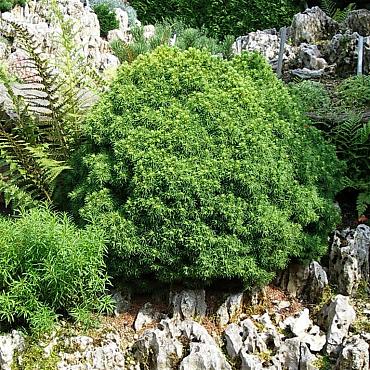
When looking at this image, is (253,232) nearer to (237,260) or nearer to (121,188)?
(237,260)

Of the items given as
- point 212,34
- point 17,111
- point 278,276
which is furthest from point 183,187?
point 212,34

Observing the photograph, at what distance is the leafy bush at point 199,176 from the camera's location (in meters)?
3.34

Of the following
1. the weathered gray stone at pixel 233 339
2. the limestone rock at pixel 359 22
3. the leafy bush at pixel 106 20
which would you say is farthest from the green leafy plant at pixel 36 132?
the leafy bush at pixel 106 20

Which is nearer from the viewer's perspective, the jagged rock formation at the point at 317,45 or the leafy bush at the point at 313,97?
the leafy bush at the point at 313,97

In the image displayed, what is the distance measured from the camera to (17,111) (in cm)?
396

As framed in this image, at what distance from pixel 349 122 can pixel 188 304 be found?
186 cm

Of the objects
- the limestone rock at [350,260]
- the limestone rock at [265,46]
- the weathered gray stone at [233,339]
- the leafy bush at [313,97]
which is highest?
the limestone rock at [265,46]

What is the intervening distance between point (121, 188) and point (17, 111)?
3.16 feet

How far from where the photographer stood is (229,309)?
11.5 feet

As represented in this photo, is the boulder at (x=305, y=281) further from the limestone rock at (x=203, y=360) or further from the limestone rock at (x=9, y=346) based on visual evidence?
the limestone rock at (x=9, y=346)

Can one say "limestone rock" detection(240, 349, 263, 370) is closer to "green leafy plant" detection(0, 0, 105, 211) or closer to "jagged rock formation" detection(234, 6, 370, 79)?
"green leafy plant" detection(0, 0, 105, 211)

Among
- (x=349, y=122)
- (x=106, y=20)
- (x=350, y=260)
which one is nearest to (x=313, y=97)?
(x=349, y=122)

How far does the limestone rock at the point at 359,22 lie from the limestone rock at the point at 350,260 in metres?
4.95

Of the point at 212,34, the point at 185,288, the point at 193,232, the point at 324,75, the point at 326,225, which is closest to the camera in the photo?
the point at 193,232
